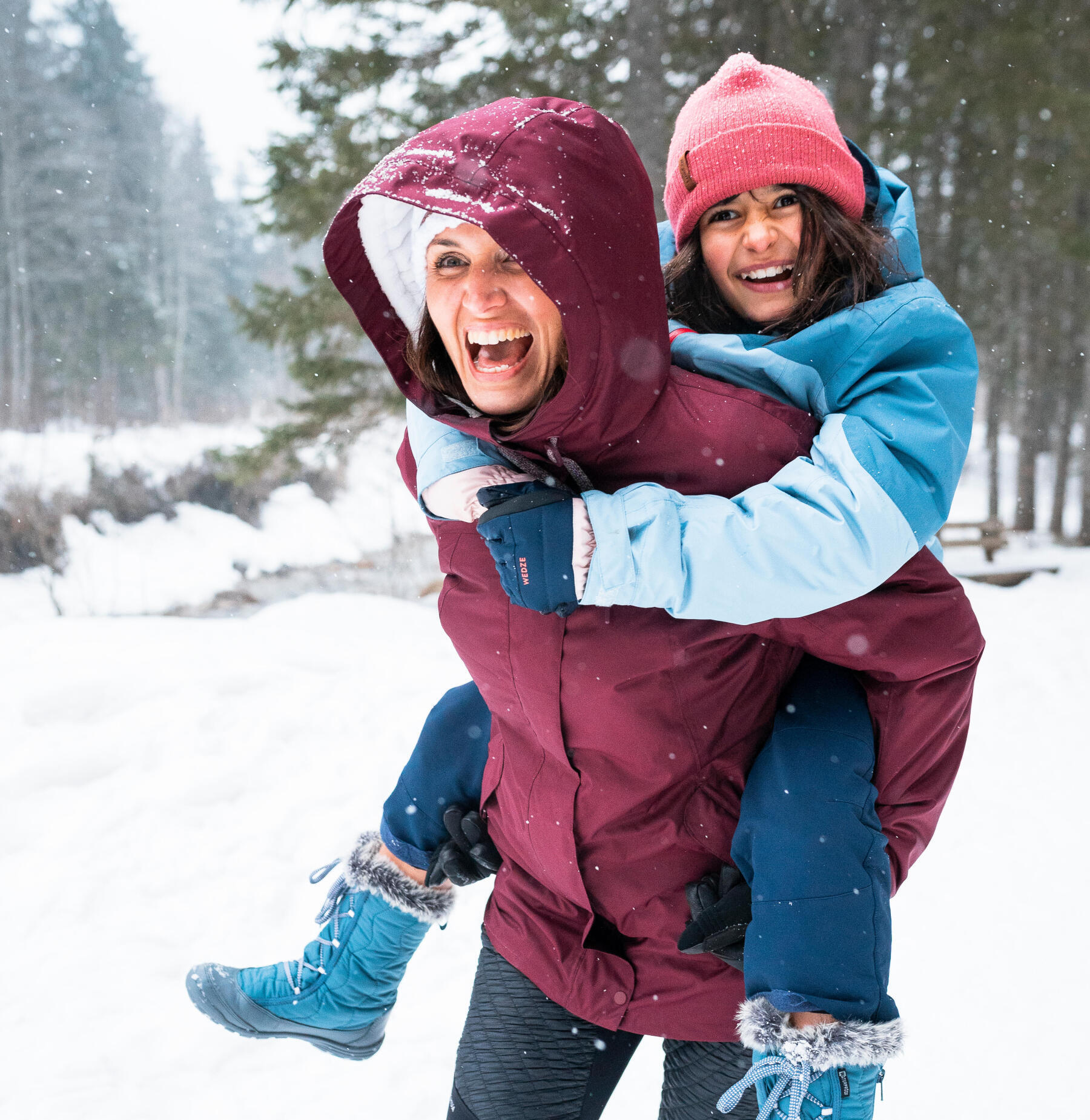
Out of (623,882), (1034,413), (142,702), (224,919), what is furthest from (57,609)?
(1034,413)

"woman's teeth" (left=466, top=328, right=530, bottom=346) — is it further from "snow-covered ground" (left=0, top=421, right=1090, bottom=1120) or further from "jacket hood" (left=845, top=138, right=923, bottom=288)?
"snow-covered ground" (left=0, top=421, right=1090, bottom=1120)

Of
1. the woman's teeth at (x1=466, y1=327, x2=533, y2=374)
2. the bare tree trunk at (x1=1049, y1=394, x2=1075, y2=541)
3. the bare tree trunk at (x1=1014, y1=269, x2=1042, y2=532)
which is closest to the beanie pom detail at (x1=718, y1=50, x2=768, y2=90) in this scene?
the woman's teeth at (x1=466, y1=327, x2=533, y2=374)

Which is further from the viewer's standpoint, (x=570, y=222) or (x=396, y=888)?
(x=396, y=888)

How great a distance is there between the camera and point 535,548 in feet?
4.12

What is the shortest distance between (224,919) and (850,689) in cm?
266

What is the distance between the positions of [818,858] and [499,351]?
965 mm

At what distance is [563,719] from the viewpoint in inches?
55.4

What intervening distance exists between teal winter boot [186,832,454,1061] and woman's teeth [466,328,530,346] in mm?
1267

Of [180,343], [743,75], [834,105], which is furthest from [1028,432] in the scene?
[180,343]

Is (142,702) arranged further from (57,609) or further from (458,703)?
(57,609)

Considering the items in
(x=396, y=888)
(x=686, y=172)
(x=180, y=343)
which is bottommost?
(x=396, y=888)

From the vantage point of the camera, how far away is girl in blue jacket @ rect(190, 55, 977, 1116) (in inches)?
49.4

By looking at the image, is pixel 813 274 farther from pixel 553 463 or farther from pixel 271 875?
pixel 271 875

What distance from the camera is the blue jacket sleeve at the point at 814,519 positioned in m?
1.24
